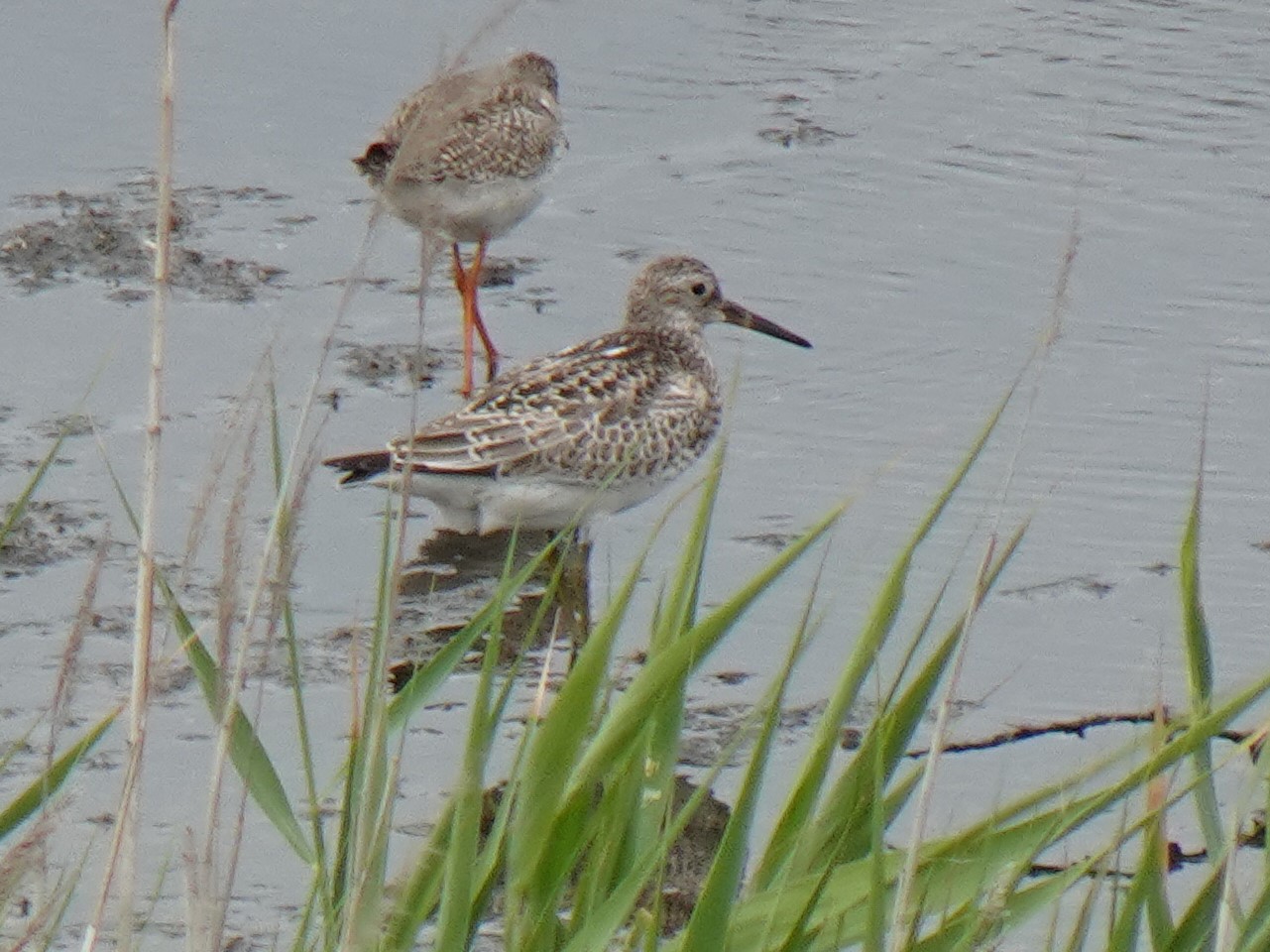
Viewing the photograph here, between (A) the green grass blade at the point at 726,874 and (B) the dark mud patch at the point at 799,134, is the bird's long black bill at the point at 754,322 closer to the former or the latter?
(B) the dark mud patch at the point at 799,134

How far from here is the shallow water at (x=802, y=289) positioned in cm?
571

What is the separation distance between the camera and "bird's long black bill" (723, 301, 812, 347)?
7.02m

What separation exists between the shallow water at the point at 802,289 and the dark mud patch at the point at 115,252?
81 millimetres

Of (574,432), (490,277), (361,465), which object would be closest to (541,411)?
(574,432)

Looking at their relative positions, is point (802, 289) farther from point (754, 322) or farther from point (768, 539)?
point (768, 539)

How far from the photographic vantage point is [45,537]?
579 centimetres

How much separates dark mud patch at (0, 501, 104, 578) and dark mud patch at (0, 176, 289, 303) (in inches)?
59.1

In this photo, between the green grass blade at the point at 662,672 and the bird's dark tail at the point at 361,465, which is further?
the bird's dark tail at the point at 361,465

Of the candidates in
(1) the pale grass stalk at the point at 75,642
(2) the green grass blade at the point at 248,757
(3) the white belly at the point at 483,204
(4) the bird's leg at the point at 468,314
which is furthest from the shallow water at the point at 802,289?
(1) the pale grass stalk at the point at 75,642

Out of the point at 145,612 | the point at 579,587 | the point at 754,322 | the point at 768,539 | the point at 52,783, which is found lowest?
the point at 579,587

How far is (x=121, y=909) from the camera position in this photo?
2.42 m

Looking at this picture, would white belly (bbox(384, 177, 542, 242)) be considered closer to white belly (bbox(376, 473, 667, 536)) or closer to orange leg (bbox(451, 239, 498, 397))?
orange leg (bbox(451, 239, 498, 397))

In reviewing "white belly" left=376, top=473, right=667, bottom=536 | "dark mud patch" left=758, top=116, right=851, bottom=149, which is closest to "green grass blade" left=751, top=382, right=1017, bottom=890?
"white belly" left=376, top=473, right=667, bottom=536

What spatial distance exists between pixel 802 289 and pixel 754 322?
0.83 m
